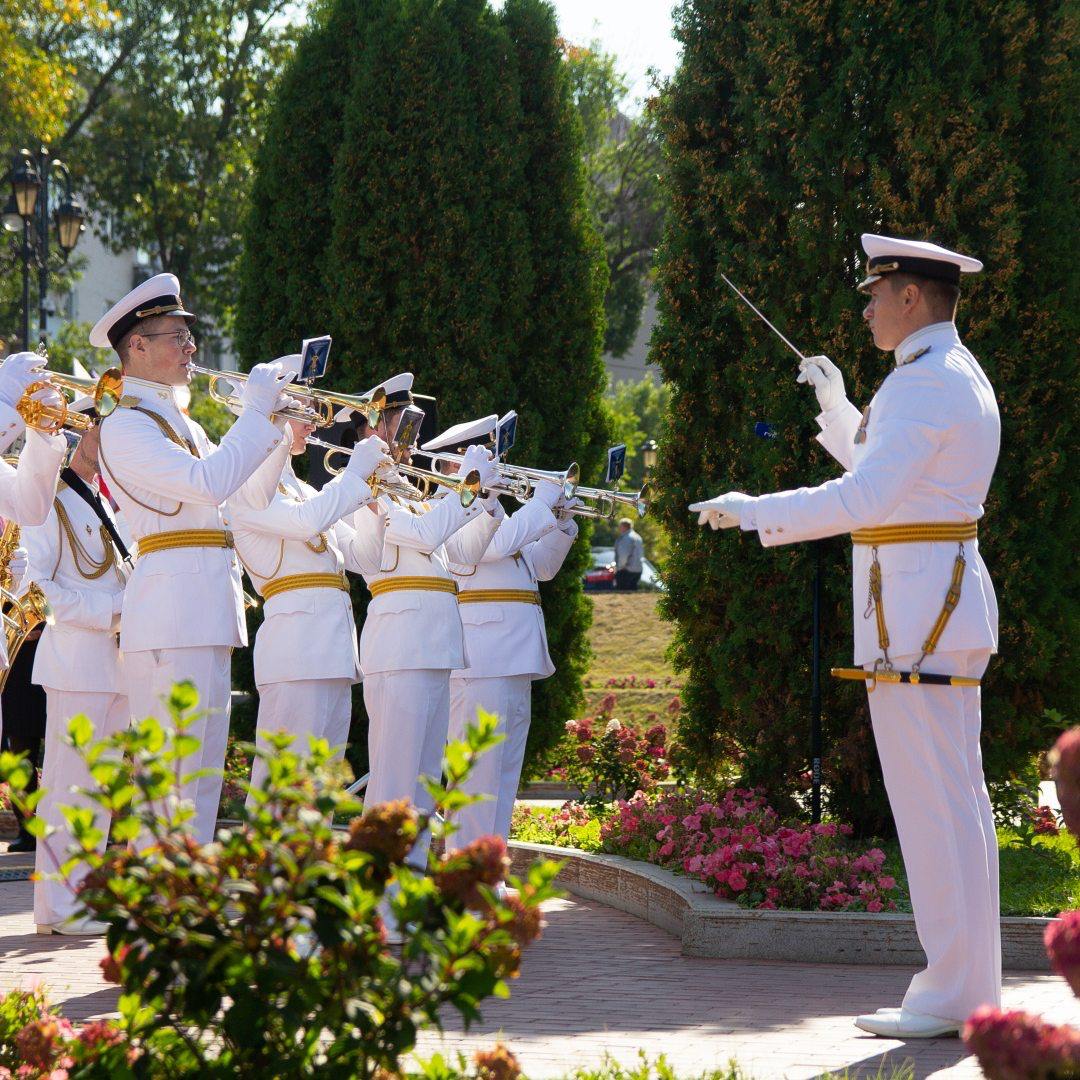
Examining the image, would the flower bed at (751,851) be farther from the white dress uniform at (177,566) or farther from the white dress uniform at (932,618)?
the white dress uniform at (177,566)

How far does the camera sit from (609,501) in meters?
8.70

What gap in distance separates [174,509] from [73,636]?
1412 millimetres

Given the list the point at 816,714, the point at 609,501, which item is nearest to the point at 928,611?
the point at 816,714

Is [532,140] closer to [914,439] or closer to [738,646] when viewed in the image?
[738,646]

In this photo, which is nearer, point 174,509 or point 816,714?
point 174,509

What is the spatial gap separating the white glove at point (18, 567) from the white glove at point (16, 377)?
221 centimetres

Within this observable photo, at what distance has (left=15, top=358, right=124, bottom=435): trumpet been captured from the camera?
19.8 ft

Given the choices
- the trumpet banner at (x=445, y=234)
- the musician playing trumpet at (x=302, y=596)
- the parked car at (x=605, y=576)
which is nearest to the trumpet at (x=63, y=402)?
the musician playing trumpet at (x=302, y=596)

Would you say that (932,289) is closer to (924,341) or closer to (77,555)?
(924,341)

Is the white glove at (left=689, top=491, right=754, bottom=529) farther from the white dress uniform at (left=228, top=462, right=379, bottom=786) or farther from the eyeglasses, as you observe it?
the eyeglasses

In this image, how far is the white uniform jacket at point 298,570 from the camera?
22.7 ft

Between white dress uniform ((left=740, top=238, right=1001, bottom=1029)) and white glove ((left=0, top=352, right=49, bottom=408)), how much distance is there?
9.55ft

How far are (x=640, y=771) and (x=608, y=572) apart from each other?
73.8ft

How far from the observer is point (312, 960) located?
286 cm
